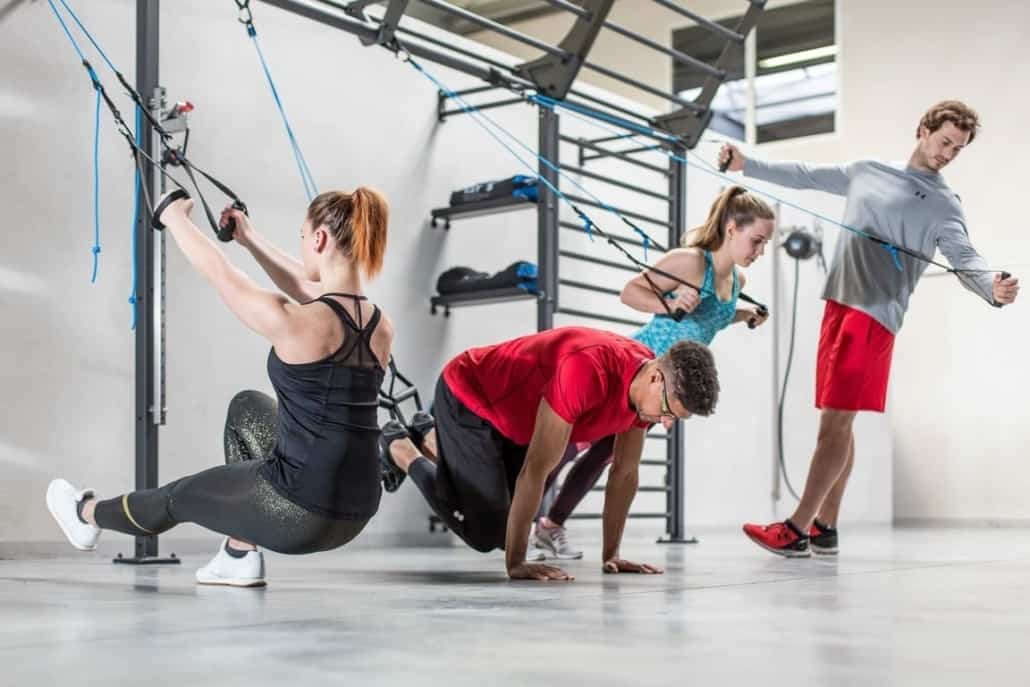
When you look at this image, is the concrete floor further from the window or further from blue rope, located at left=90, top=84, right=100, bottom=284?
the window

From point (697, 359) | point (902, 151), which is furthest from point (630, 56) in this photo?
point (697, 359)

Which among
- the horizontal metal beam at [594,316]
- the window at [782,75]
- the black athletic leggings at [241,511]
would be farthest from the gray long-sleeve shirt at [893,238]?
the window at [782,75]

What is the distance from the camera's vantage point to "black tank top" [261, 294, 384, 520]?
2420mm

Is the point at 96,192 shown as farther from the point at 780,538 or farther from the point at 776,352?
the point at 776,352

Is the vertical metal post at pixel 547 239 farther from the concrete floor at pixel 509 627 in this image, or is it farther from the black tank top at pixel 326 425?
the black tank top at pixel 326 425

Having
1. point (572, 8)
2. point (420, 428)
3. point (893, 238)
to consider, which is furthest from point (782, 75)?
point (420, 428)

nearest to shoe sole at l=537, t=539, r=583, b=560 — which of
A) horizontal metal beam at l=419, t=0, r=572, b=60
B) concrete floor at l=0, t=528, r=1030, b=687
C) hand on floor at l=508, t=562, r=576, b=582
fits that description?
concrete floor at l=0, t=528, r=1030, b=687

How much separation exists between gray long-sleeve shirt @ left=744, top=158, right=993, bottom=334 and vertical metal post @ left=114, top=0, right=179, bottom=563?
81.8 inches

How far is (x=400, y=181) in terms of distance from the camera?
4973mm

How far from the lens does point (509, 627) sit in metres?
1.96

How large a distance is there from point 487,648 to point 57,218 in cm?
264

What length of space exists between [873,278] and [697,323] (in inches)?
24.3

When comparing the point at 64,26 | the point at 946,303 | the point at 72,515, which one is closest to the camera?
the point at 72,515

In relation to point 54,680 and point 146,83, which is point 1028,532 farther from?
point 54,680
